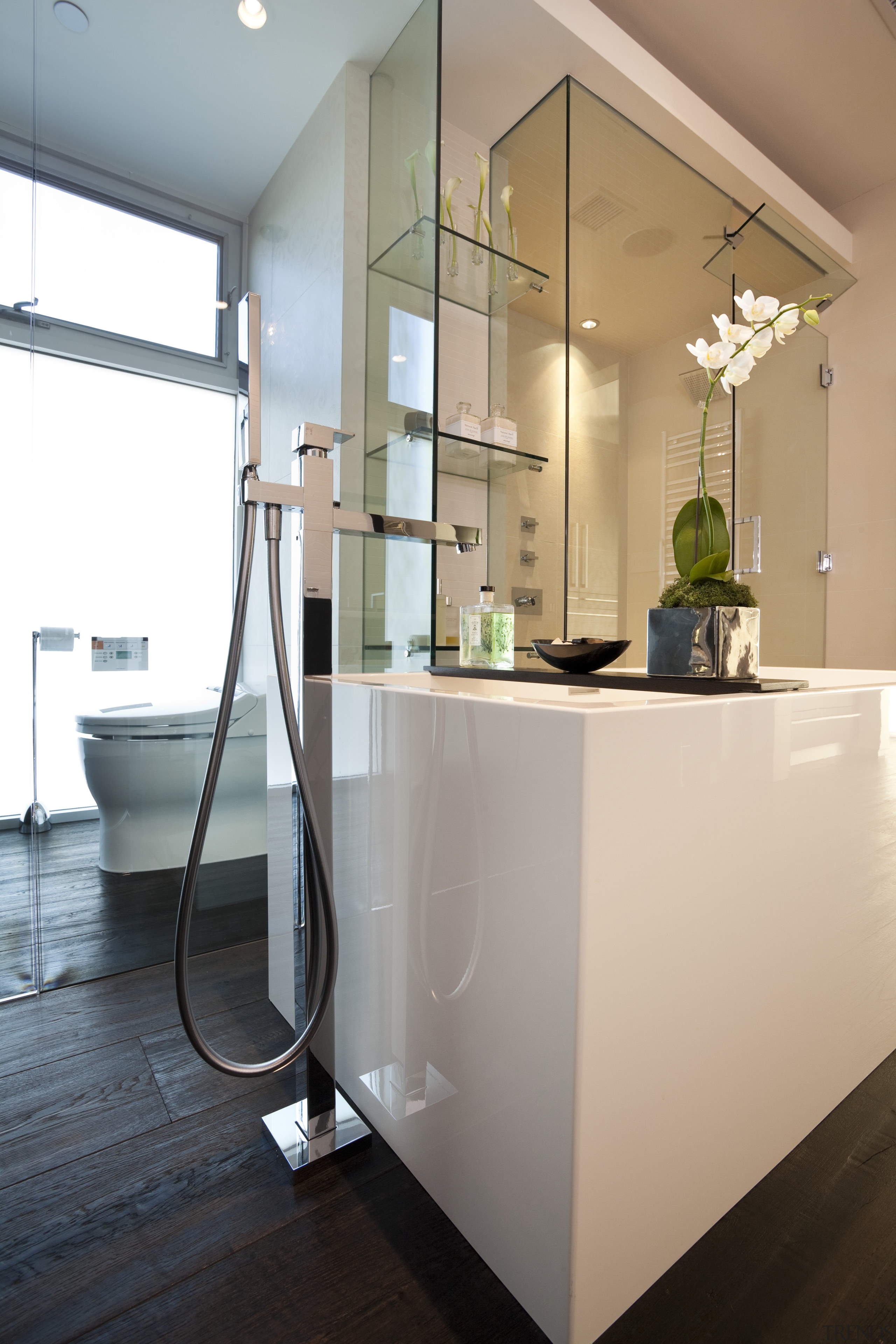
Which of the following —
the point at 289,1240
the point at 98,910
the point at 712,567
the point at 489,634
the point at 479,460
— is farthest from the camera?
the point at 479,460

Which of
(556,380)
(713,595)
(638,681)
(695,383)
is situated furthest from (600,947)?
(695,383)

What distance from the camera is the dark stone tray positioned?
891mm

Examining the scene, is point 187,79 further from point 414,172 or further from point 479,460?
point 479,460

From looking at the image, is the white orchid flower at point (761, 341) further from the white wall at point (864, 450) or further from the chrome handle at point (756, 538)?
the white wall at point (864, 450)

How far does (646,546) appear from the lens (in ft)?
8.29

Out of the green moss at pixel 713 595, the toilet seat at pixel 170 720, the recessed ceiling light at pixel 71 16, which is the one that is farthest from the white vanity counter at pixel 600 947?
the recessed ceiling light at pixel 71 16

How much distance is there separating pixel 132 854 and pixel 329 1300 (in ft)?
3.81

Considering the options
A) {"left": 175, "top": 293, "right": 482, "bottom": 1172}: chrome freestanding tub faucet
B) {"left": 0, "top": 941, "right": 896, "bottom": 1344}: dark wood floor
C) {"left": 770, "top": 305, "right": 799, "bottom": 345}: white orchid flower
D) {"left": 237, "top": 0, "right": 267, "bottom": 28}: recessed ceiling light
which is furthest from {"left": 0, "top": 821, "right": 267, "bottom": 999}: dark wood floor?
{"left": 237, "top": 0, "right": 267, "bottom": 28}: recessed ceiling light

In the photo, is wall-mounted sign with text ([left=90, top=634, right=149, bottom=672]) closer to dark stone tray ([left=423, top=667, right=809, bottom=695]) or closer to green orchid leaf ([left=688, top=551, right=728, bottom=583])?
dark stone tray ([left=423, top=667, right=809, bottom=695])

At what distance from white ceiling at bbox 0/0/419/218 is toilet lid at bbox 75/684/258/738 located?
1.20m

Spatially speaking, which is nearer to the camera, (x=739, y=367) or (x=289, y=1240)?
(x=289, y=1240)

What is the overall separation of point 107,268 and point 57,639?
0.86 meters

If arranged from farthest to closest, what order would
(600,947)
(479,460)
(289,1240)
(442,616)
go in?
(479,460) < (442,616) < (289,1240) < (600,947)

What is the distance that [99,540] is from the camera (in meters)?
1.60
